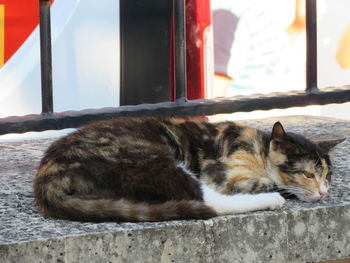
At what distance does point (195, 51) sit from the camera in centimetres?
550

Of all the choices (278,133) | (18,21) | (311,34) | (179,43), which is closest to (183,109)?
(179,43)

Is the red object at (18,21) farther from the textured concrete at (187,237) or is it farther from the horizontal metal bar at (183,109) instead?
the textured concrete at (187,237)

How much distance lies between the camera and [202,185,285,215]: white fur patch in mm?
3143

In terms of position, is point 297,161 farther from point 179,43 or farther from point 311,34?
point 179,43

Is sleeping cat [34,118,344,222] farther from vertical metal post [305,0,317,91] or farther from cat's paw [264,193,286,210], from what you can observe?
vertical metal post [305,0,317,91]

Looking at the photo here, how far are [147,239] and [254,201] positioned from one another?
1.75ft

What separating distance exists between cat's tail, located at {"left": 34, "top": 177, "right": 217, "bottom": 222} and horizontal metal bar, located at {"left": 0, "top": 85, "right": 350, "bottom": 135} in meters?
0.56

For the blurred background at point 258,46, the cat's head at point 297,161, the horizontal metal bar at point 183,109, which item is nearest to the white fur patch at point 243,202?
the cat's head at point 297,161

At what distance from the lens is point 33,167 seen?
3.82m

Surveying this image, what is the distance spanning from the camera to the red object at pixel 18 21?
15.7 feet

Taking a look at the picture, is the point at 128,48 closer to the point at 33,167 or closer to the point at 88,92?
the point at 88,92

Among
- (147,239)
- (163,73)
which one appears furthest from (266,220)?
(163,73)

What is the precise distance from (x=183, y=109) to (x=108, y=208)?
0.90m

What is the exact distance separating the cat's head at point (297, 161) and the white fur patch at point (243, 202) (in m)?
0.31
